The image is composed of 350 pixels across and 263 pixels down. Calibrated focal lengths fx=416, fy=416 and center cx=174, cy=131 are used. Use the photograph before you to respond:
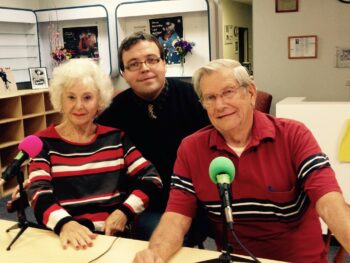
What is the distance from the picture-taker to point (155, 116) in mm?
2094

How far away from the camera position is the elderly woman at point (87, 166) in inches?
68.4

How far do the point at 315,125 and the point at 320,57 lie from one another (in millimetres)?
738

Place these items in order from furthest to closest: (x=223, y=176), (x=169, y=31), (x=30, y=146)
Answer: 1. (x=169, y=31)
2. (x=30, y=146)
3. (x=223, y=176)

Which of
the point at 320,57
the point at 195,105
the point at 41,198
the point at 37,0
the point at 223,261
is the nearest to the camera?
the point at 223,261

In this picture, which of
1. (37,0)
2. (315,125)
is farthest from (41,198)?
(37,0)

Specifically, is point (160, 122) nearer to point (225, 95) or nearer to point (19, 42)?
point (225, 95)

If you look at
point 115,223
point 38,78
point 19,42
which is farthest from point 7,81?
point 115,223

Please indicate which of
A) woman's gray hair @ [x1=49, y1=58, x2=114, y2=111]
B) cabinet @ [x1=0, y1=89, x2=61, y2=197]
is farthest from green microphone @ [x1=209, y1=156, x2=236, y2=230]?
cabinet @ [x1=0, y1=89, x2=61, y2=197]

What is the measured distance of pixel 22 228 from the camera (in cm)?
154

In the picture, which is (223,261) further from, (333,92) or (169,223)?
(333,92)

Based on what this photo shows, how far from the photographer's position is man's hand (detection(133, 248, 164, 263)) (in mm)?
1287

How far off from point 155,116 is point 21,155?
836 millimetres

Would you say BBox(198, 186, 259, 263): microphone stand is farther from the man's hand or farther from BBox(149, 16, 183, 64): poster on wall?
BBox(149, 16, 183, 64): poster on wall

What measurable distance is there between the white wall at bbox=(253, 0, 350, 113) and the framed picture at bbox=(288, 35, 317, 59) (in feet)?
0.11
